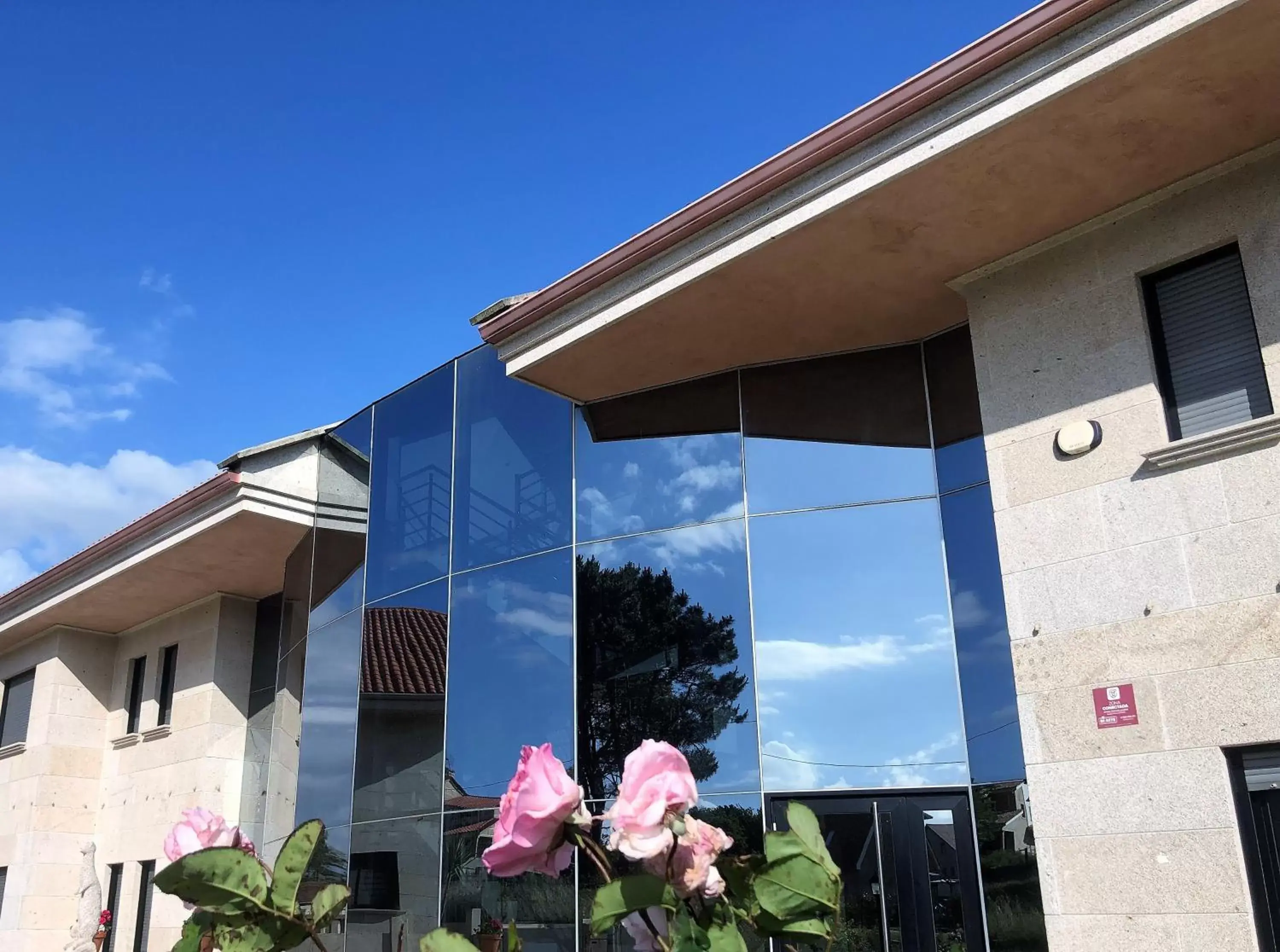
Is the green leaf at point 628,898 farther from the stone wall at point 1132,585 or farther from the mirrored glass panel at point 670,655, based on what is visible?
the mirrored glass panel at point 670,655

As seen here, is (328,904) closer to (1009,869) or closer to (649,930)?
(649,930)

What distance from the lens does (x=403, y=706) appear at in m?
12.0

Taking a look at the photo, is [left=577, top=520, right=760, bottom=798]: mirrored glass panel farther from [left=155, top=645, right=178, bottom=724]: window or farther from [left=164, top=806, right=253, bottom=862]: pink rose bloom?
[left=155, top=645, right=178, bottom=724]: window

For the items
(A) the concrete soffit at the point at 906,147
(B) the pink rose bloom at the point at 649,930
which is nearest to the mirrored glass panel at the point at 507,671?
(A) the concrete soffit at the point at 906,147

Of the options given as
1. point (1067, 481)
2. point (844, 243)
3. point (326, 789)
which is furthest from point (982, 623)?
point (326, 789)

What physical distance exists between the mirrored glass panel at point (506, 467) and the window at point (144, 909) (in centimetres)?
888

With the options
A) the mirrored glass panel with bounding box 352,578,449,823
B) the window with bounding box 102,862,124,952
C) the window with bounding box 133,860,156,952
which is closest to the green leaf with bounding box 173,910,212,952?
the mirrored glass panel with bounding box 352,578,449,823

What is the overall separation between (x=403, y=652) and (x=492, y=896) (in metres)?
2.95

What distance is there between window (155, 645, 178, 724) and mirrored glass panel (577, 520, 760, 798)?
33.0 feet

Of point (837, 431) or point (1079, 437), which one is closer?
point (1079, 437)

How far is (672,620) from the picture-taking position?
402 inches

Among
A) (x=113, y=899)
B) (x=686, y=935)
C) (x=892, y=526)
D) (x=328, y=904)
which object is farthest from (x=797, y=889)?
(x=113, y=899)

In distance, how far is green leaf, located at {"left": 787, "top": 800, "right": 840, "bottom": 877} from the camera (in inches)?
59.4

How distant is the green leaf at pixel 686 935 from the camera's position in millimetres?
1388
